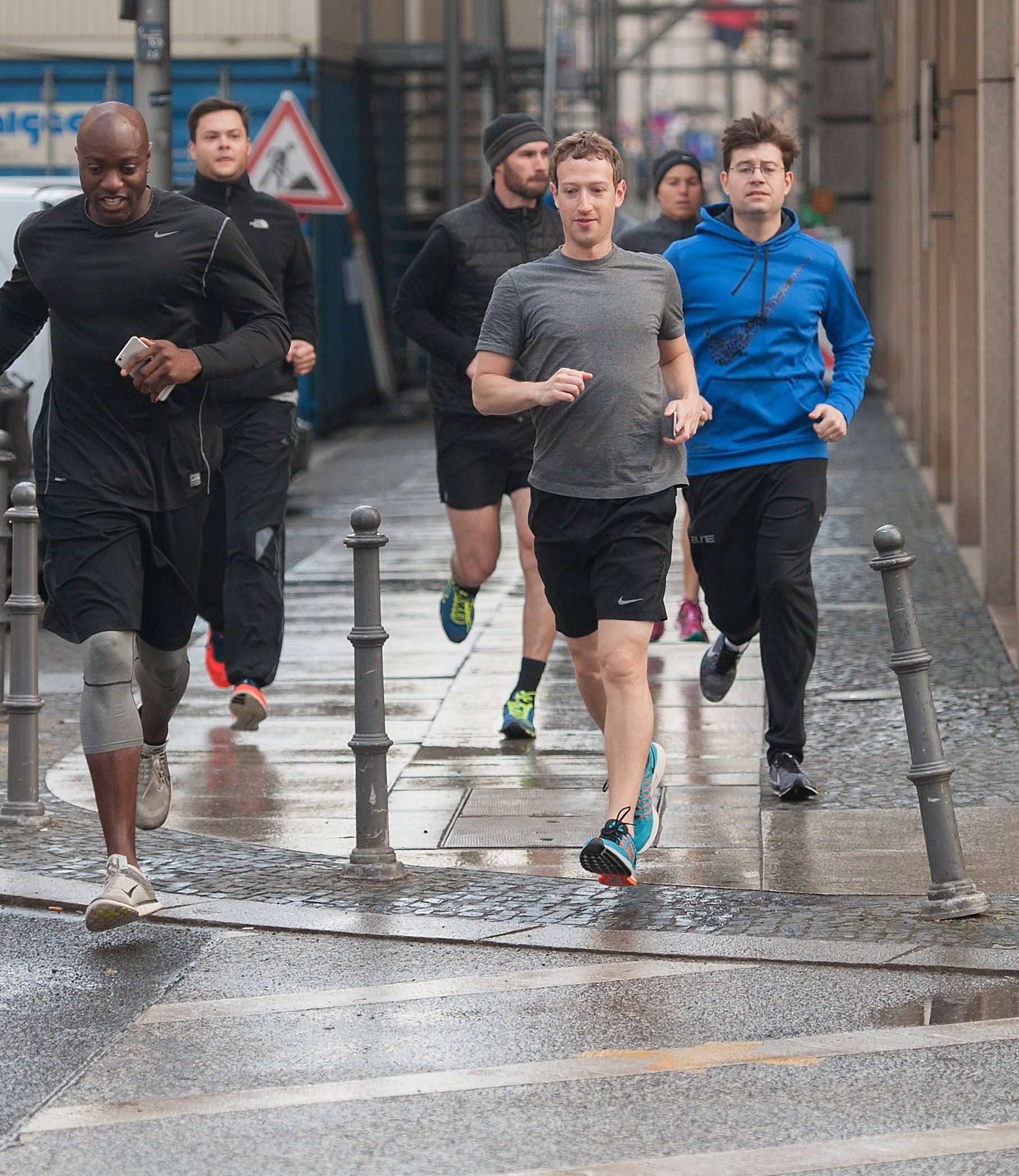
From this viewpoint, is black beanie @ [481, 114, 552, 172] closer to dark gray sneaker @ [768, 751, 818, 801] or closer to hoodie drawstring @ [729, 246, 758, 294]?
hoodie drawstring @ [729, 246, 758, 294]

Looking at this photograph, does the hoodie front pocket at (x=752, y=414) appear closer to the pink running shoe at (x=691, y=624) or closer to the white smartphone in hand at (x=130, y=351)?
the white smartphone in hand at (x=130, y=351)

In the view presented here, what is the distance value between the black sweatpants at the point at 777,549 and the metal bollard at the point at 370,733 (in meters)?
1.30

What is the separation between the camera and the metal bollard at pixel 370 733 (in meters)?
5.80

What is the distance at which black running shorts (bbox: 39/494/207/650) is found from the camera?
5391mm

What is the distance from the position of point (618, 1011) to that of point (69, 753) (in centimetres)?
352

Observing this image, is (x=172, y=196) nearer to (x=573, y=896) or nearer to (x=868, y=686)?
(x=573, y=896)

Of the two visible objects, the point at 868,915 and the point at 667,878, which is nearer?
the point at 868,915

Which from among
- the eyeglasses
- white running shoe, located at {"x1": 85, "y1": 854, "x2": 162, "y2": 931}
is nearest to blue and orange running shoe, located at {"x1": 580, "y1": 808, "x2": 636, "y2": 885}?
white running shoe, located at {"x1": 85, "y1": 854, "x2": 162, "y2": 931}

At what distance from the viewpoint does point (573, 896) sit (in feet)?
18.4

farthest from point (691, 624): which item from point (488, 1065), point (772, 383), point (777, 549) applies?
point (488, 1065)

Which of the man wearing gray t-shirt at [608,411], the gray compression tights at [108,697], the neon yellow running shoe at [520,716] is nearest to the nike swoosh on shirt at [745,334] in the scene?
the man wearing gray t-shirt at [608,411]

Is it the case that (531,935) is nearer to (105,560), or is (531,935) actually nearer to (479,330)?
(105,560)

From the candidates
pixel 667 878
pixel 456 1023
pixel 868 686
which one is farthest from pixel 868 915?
pixel 868 686

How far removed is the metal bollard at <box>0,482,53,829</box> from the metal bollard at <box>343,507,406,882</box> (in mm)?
1157
